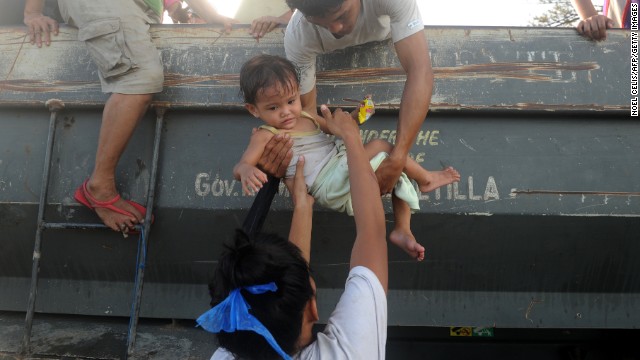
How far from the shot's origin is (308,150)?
2268 mm

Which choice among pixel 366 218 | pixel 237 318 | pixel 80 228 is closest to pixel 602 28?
pixel 366 218

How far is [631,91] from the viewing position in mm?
2400

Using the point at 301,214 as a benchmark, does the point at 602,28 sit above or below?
above

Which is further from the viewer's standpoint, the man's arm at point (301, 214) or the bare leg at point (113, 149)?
the bare leg at point (113, 149)

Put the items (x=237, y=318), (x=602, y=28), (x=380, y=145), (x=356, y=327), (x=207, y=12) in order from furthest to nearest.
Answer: (x=207, y=12) < (x=602, y=28) < (x=380, y=145) < (x=356, y=327) < (x=237, y=318)

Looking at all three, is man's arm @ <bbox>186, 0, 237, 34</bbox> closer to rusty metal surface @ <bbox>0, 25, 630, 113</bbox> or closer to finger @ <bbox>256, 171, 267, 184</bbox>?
rusty metal surface @ <bbox>0, 25, 630, 113</bbox>

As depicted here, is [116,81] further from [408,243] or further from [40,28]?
[408,243]

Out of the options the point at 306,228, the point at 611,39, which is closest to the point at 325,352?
the point at 306,228

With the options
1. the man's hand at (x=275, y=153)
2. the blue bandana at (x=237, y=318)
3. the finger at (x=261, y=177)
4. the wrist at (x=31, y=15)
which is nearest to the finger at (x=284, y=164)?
the man's hand at (x=275, y=153)

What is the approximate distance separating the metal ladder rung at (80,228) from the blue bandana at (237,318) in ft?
3.71

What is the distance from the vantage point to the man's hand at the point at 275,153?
215cm

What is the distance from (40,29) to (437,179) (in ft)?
6.09

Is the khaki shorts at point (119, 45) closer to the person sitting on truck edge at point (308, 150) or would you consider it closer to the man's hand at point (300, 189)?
the person sitting on truck edge at point (308, 150)

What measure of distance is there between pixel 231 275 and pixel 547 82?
1.64 meters
